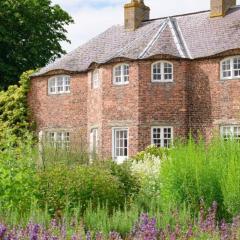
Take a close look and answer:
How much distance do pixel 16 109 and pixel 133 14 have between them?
26.8ft

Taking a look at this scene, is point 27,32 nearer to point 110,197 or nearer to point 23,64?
point 23,64

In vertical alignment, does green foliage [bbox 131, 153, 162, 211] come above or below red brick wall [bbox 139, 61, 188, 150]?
below

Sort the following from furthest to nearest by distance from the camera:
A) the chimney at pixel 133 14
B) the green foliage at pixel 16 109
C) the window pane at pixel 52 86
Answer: the window pane at pixel 52 86
the chimney at pixel 133 14
the green foliage at pixel 16 109

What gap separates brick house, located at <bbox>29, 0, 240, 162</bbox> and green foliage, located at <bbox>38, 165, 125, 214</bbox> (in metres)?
16.2

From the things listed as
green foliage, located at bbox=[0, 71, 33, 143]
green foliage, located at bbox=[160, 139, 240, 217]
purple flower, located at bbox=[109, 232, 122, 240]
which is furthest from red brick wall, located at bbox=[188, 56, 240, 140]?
purple flower, located at bbox=[109, 232, 122, 240]

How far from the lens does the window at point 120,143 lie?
1198 inches

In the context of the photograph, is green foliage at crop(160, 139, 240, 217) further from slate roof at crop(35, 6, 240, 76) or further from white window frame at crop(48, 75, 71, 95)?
white window frame at crop(48, 75, 71, 95)

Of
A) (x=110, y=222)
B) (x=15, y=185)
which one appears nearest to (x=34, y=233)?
(x=110, y=222)

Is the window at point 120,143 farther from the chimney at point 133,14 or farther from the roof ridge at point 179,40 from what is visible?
the chimney at point 133,14

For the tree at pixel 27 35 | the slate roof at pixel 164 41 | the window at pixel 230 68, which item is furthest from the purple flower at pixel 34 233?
the tree at pixel 27 35

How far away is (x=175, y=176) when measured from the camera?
11.1 metres

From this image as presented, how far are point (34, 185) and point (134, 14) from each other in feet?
79.5

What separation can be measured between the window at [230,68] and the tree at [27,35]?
1625 centimetres

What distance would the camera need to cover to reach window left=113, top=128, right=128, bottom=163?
99.9 ft
